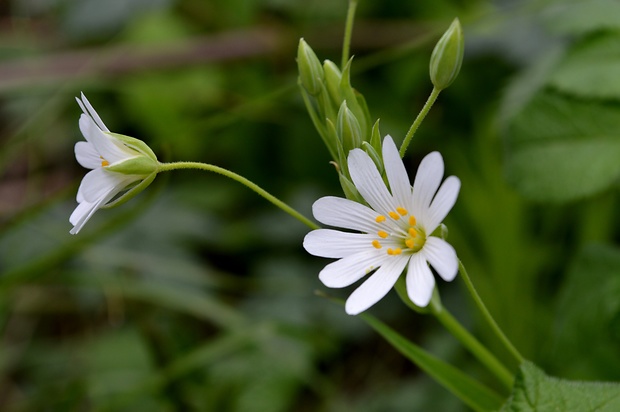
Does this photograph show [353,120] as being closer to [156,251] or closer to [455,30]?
[455,30]

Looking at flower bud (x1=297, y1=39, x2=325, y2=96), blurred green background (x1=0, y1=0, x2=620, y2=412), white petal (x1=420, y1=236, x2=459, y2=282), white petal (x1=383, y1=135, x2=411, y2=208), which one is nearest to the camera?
white petal (x1=420, y1=236, x2=459, y2=282)

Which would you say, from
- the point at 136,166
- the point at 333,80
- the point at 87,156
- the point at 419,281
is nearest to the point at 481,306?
the point at 419,281

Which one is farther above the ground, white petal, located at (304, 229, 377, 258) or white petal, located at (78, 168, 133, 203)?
white petal, located at (78, 168, 133, 203)

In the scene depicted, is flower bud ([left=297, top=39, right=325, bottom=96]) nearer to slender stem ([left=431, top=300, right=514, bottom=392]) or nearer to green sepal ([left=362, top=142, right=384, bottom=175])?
green sepal ([left=362, top=142, right=384, bottom=175])

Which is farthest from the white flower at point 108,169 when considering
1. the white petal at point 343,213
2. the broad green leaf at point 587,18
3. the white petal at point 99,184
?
the broad green leaf at point 587,18

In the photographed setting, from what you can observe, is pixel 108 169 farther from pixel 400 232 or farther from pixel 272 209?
pixel 272 209

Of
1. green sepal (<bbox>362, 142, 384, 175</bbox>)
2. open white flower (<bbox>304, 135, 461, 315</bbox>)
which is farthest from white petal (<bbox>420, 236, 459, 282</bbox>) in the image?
green sepal (<bbox>362, 142, 384, 175</bbox>)

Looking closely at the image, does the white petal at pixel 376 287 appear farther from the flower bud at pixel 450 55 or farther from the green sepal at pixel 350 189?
the flower bud at pixel 450 55
